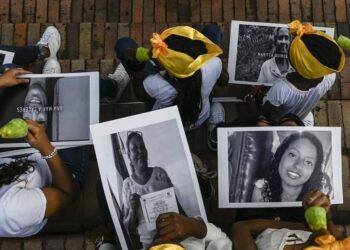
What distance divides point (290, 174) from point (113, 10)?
1103 mm

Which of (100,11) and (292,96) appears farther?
(100,11)

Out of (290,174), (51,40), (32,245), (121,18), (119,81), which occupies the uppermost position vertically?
(121,18)

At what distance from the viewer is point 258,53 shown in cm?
160

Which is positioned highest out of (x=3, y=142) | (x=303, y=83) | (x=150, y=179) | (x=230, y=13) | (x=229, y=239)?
(x=230, y=13)

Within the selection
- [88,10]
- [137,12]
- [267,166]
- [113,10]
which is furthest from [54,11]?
[267,166]

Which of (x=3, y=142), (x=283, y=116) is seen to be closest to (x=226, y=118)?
(x=283, y=116)

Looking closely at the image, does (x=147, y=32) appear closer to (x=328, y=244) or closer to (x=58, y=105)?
(x=58, y=105)

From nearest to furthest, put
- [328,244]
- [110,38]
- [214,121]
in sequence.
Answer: [328,244], [214,121], [110,38]

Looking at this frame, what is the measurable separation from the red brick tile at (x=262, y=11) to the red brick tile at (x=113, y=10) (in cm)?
63

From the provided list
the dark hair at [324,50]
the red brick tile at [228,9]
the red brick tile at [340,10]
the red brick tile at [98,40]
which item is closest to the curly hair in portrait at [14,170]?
the red brick tile at [98,40]

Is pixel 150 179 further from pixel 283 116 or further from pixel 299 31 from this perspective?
pixel 299 31

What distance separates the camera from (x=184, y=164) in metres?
1.28

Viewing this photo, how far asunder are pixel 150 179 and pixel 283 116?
474 mm

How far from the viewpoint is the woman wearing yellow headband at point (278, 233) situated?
1120 millimetres
